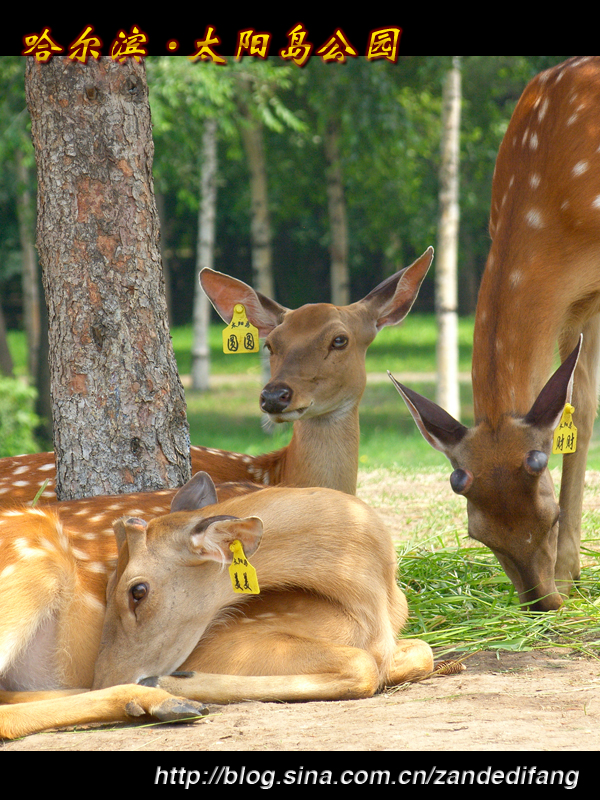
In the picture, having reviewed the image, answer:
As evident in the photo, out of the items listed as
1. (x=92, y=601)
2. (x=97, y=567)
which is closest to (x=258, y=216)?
(x=97, y=567)

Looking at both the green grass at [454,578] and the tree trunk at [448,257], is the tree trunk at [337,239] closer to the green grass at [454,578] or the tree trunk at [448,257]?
the tree trunk at [448,257]

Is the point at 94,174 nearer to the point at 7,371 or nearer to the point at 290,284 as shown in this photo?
the point at 7,371

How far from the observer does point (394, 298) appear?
5215 mm

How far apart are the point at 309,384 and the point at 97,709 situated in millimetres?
2048

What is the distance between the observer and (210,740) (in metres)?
2.88

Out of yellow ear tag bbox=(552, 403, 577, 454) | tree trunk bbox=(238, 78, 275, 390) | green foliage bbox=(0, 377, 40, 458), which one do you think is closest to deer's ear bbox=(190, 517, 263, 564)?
yellow ear tag bbox=(552, 403, 577, 454)

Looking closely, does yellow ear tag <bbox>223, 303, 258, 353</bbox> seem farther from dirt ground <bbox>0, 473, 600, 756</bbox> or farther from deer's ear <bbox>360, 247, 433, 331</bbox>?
dirt ground <bbox>0, 473, 600, 756</bbox>

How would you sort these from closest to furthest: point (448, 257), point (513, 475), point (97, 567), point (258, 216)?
point (97, 567) → point (513, 475) → point (448, 257) → point (258, 216)

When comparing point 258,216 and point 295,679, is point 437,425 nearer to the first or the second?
point 295,679

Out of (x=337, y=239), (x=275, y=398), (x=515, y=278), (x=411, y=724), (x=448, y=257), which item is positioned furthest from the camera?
(x=337, y=239)

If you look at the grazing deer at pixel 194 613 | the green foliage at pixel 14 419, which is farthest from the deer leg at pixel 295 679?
the green foliage at pixel 14 419

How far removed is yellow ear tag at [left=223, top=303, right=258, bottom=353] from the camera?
516cm

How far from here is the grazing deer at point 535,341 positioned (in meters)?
3.98

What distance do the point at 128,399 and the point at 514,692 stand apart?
7.15 feet
